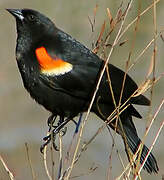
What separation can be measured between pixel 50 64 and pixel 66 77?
0.50 feet

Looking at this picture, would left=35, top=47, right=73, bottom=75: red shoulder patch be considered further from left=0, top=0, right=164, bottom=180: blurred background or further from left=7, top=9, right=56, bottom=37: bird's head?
left=0, top=0, right=164, bottom=180: blurred background

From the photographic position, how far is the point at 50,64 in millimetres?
4094

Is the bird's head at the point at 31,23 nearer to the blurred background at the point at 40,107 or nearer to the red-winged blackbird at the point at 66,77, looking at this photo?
the red-winged blackbird at the point at 66,77

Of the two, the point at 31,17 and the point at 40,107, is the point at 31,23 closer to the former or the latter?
the point at 31,17

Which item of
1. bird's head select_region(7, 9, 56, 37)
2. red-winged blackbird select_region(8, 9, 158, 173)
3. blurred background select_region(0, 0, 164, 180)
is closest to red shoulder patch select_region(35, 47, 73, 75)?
red-winged blackbird select_region(8, 9, 158, 173)

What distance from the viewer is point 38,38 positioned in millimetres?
4305

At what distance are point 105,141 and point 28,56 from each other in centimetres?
350

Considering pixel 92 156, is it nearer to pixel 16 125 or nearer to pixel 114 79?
pixel 16 125

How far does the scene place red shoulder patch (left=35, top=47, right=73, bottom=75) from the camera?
13.4 ft

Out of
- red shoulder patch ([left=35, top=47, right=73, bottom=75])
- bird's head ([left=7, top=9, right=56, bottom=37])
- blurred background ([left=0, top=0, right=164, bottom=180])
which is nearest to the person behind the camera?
red shoulder patch ([left=35, top=47, right=73, bottom=75])

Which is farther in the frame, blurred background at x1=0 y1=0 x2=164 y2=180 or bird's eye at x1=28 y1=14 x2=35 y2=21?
blurred background at x1=0 y1=0 x2=164 y2=180

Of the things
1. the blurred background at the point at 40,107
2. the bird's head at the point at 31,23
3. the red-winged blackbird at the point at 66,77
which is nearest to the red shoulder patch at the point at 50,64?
the red-winged blackbird at the point at 66,77

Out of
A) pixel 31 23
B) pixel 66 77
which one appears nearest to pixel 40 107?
pixel 31 23

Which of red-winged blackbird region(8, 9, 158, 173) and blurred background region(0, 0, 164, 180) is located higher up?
red-winged blackbird region(8, 9, 158, 173)
